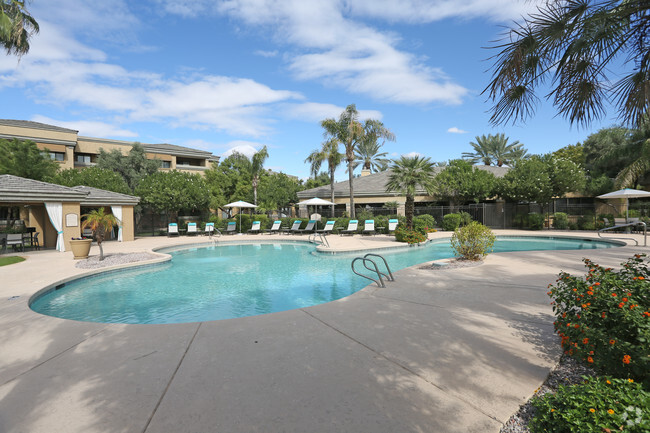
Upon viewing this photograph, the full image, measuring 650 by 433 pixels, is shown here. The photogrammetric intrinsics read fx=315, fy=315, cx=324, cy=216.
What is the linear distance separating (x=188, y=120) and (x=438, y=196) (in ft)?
76.3

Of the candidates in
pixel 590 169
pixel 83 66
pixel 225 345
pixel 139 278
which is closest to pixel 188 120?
pixel 83 66

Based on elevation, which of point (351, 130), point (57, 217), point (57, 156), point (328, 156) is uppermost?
point (351, 130)

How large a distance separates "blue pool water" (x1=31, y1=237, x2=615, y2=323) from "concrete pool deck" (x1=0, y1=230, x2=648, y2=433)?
5.70 ft

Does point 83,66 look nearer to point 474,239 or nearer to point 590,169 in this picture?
point 474,239

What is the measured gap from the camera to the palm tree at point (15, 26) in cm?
1060

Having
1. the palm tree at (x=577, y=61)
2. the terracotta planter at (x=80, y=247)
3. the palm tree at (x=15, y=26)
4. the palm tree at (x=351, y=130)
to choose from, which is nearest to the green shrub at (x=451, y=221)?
the palm tree at (x=351, y=130)

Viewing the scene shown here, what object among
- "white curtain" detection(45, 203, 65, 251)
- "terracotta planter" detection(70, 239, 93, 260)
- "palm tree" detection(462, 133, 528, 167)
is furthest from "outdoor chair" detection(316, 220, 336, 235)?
"palm tree" detection(462, 133, 528, 167)

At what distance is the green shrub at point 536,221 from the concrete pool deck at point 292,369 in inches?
817

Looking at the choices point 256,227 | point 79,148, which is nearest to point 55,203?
point 256,227

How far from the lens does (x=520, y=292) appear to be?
5820 mm

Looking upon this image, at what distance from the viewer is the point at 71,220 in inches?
593

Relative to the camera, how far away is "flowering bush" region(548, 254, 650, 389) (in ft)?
7.37

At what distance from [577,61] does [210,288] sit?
8.55 metres

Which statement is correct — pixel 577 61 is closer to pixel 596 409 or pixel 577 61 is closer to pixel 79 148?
pixel 596 409
